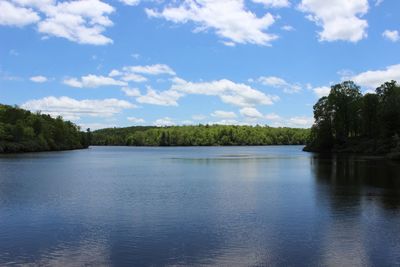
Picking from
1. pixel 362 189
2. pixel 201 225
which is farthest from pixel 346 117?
pixel 201 225

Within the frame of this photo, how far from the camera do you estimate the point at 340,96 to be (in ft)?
368

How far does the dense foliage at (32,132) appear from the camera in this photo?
126 m

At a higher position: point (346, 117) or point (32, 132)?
point (346, 117)

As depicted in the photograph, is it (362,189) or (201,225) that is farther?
(362,189)

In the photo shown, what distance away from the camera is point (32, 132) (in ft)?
444

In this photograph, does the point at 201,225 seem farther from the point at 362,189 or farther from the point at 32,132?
the point at 32,132

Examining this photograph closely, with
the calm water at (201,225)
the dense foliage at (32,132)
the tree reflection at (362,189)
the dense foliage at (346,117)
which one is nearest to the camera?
the calm water at (201,225)

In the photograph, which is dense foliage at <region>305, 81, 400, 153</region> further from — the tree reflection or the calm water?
the calm water

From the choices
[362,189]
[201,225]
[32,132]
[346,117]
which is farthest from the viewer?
[32,132]

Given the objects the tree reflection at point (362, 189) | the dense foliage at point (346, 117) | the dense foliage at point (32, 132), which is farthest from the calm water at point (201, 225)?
the dense foliage at point (32, 132)

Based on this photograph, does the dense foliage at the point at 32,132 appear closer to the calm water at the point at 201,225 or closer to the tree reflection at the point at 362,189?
the calm water at the point at 201,225

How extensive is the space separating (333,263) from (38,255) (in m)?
9.90

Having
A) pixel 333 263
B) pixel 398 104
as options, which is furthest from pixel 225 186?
pixel 398 104

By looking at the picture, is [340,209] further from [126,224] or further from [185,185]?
[185,185]
